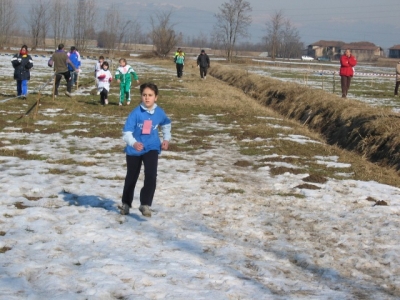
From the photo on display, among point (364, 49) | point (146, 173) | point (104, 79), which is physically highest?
point (364, 49)

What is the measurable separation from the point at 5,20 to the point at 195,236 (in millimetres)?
95572

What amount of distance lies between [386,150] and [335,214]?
225 inches

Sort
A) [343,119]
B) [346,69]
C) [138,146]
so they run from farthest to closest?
[346,69], [343,119], [138,146]

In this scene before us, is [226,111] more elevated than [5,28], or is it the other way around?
[5,28]

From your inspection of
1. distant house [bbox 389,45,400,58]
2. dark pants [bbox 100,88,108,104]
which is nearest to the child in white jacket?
dark pants [bbox 100,88,108,104]

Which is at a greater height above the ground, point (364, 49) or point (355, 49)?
point (364, 49)

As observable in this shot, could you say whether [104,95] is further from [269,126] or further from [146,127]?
[146,127]

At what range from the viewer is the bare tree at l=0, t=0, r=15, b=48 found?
91.7 metres

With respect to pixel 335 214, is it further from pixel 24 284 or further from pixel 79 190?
pixel 24 284

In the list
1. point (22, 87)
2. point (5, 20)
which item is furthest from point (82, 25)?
point (22, 87)

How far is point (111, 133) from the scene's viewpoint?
14.3m

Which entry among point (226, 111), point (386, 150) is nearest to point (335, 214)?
point (386, 150)

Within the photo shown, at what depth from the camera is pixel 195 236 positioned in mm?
6742

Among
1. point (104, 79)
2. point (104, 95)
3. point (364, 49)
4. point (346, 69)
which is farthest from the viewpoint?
point (364, 49)
